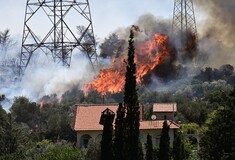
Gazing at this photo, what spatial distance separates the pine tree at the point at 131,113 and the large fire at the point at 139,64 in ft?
165

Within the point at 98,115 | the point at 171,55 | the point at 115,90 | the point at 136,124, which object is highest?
the point at 171,55

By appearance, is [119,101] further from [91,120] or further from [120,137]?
[120,137]

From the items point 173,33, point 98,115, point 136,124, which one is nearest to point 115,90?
point 173,33

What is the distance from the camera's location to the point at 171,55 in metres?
103

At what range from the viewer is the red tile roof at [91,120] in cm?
6881

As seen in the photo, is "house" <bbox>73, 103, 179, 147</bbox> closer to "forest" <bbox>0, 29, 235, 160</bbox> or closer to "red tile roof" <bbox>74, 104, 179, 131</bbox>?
"red tile roof" <bbox>74, 104, 179, 131</bbox>

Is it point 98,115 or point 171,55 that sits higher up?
point 171,55

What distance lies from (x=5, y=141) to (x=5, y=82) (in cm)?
2527

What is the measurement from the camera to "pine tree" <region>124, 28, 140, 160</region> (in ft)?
125

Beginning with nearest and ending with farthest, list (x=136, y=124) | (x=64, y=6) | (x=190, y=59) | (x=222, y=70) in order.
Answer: (x=136, y=124), (x=64, y=6), (x=190, y=59), (x=222, y=70)

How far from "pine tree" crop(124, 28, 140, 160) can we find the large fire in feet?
165

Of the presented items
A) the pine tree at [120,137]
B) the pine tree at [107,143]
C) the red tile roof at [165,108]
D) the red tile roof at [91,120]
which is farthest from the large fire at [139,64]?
the pine tree at [107,143]

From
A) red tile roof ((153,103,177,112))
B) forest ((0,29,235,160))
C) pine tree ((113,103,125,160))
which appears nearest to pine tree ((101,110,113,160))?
pine tree ((113,103,125,160))

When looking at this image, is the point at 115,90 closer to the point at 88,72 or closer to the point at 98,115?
the point at 88,72
